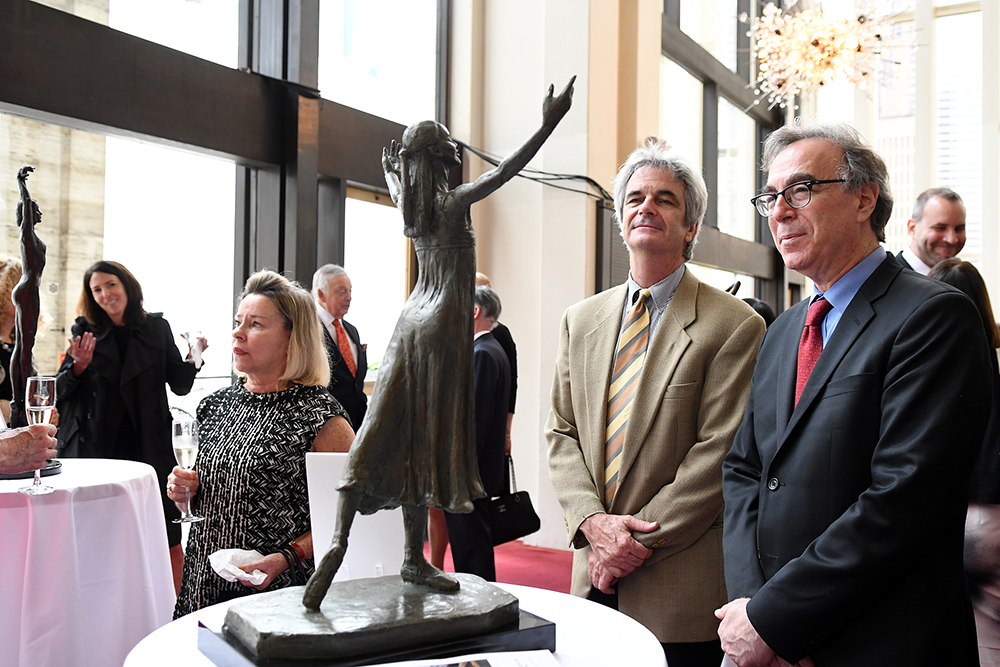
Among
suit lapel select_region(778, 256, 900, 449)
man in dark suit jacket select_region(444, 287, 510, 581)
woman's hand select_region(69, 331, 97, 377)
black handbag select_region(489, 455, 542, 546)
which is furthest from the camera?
man in dark suit jacket select_region(444, 287, 510, 581)

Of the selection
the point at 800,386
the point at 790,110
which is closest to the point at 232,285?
the point at 800,386

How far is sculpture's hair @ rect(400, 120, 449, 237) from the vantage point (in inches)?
54.6

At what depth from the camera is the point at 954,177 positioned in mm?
10500

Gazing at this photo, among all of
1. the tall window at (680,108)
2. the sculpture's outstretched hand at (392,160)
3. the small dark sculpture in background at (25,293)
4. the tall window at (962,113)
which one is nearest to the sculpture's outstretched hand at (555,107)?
the sculpture's outstretched hand at (392,160)

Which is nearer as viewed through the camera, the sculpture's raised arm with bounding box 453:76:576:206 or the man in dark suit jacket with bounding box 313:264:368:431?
the sculpture's raised arm with bounding box 453:76:576:206

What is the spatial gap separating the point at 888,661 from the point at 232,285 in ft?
13.4

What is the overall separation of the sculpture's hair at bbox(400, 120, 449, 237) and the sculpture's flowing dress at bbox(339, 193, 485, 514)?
2 centimetres

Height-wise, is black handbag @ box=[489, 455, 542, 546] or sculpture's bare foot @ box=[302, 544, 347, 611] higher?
sculpture's bare foot @ box=[302, 544, 347, 611]

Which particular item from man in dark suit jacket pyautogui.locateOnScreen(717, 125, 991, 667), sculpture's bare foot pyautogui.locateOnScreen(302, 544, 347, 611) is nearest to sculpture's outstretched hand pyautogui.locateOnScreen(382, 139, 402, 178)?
sculpture's bare foot pyautogui.locateOnScreen(302, 544, 347, 611)

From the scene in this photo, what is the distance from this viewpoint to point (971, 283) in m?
2.56

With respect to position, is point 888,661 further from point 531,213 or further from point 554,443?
point 531,213

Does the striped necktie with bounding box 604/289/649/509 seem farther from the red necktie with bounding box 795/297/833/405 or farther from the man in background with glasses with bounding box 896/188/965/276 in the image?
the man in background with glasses with bounding box 896/188/965/276

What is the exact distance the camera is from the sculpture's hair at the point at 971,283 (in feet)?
8.39

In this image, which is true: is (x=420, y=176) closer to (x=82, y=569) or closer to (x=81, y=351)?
(x=82, y=569)
